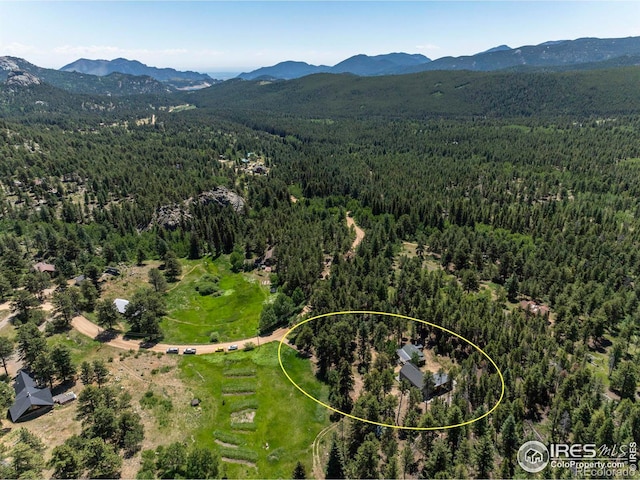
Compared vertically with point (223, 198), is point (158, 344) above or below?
below

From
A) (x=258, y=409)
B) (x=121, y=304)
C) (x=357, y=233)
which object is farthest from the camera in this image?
(x=357, y=233)

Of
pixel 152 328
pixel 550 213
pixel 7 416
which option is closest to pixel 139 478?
pixel 7 416

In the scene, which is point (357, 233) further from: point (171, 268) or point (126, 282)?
point (126, 282)

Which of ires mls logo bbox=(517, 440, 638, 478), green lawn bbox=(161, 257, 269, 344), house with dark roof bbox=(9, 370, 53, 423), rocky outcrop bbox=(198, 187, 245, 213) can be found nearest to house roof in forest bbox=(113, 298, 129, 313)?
green lawn bbox=(161, 257, 269, 344)

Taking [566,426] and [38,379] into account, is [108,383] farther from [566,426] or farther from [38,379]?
[566,426]

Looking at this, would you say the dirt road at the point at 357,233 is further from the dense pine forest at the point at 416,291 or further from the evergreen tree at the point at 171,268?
the evergreen tree at the point at 171,268

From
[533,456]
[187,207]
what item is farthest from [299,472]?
[187,207]

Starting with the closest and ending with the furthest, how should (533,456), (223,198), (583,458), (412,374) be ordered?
(583,458), (533,456), (412,374), (223,198)

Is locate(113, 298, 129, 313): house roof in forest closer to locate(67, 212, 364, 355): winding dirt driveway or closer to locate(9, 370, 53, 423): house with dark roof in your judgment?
locate(67, 212, 364, 355): winding dirt driveway
